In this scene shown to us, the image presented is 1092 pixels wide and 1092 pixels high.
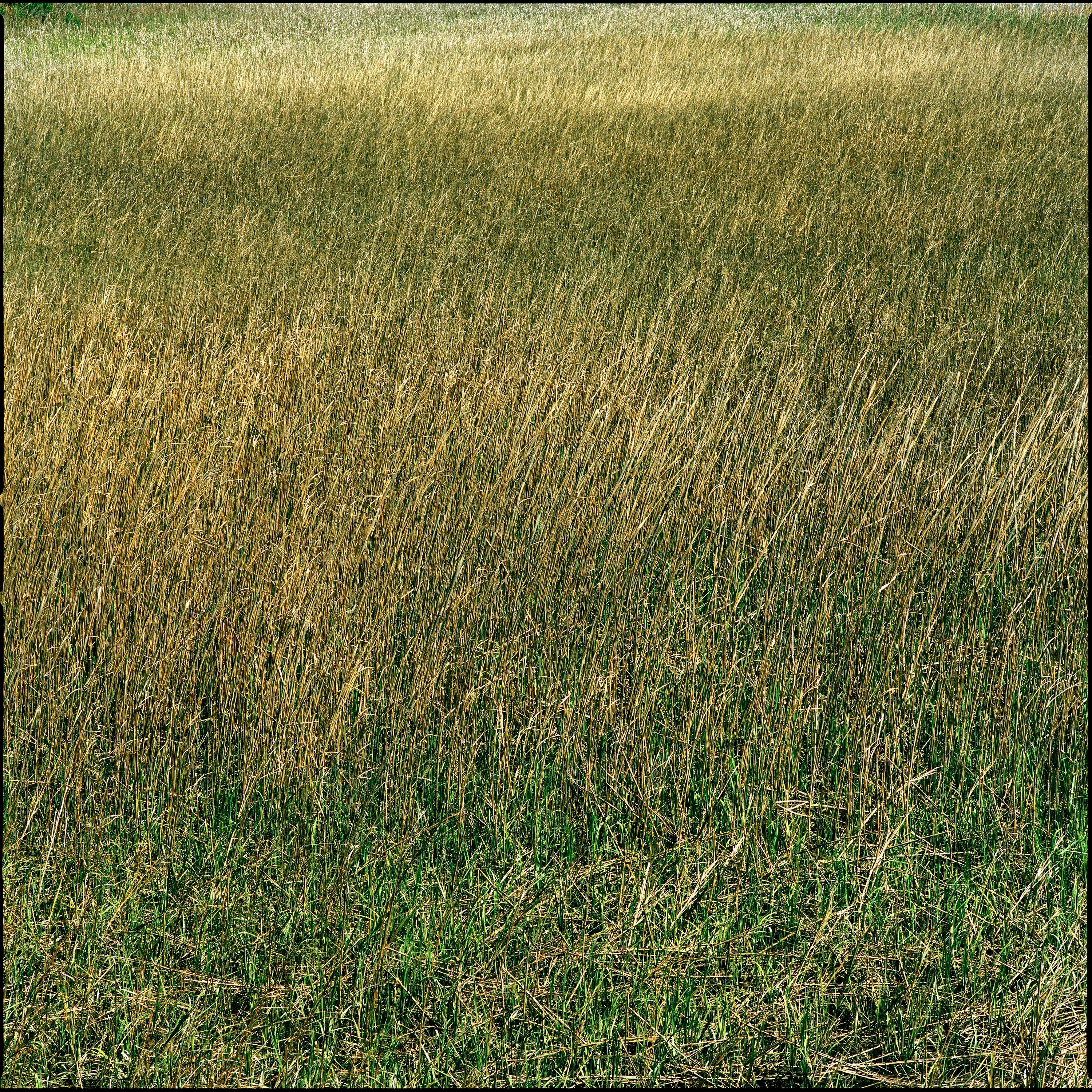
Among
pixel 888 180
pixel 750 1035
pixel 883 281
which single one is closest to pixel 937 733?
pixel 750 1035

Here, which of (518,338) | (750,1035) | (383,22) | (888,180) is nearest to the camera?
(750,1035)

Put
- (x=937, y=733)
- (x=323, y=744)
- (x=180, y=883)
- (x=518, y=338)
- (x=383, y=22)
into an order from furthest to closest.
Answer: (x=383, y=22)
(x=518, y=338)
(x=937, y=733)
(x=323, y=744)
(x=180, y=883)

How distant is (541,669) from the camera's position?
230cm

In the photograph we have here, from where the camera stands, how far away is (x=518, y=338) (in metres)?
4.06

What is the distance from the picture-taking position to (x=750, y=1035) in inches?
61.4

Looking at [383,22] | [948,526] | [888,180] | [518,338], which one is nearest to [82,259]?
[518,338]

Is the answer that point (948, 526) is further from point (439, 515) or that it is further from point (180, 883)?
point (180, 883)

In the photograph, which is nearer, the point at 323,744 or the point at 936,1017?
the point at 936,1017

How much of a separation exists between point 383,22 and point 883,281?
1817 centimetres

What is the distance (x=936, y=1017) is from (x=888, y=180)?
6.27 m

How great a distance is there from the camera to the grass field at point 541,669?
160 centimetres

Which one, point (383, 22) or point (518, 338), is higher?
point (383, 22)

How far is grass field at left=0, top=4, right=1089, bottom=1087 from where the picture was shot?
1600 millimetres

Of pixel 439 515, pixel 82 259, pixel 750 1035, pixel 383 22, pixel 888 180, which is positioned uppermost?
pixel 383 22
